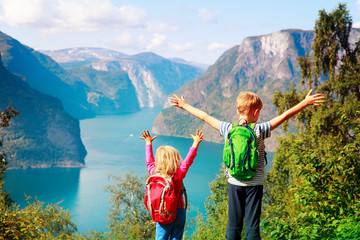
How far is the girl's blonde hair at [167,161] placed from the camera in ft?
12.9

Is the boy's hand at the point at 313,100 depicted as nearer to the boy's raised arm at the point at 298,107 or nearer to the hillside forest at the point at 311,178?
the boy's raised arm at the point at 298,107

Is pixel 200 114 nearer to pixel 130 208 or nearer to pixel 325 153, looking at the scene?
pixel 325 153

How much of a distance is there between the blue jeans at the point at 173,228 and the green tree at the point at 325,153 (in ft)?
3.61

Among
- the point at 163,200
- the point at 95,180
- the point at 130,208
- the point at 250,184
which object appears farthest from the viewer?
the point at 95,180

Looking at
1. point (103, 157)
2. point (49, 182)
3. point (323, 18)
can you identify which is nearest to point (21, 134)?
point (103, 157)

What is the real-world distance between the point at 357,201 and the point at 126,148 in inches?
6788

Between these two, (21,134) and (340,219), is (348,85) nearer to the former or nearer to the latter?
(340,219)

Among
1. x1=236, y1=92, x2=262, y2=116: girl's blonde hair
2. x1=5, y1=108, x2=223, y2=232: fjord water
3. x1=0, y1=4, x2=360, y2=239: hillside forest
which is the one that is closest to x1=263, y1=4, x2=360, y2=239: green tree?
x1=0, y1=4, x2=360, y2=239: hillside forest

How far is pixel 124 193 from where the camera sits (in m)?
27.4

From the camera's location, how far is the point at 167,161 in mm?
3932

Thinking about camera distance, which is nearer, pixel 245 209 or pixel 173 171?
pixel 245 209

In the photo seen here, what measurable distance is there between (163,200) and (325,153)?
1386cm

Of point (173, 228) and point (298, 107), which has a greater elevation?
point (298, 107)

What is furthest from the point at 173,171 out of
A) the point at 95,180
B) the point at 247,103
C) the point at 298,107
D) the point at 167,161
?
the point at 95,180
